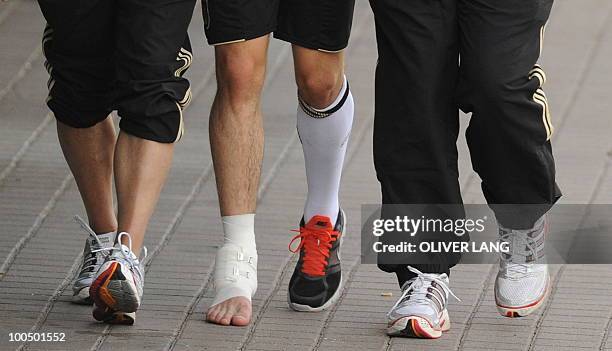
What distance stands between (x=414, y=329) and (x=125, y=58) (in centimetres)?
128

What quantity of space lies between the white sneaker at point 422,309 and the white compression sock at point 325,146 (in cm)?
49

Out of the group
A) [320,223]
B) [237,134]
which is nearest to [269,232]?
[320,223]

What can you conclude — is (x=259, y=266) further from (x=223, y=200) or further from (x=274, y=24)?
(x=274, y=24)

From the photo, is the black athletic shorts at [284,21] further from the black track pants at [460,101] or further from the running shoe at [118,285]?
the running shoe at [118,285]

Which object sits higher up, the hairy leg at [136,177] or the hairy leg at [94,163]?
the hairy leg at [136,177]

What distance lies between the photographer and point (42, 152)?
666 centimetres

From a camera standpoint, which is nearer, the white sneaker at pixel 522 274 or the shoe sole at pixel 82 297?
the white sneaker at pixel 522 274

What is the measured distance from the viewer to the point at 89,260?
5023mm

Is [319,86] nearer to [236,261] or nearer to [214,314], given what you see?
[236,261]

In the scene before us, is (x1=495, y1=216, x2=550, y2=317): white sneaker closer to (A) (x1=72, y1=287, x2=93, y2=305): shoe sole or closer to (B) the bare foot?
(B) the bare foot

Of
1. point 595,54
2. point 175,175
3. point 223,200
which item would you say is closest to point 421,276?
point 223,200

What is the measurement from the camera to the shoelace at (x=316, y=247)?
16.4 ft

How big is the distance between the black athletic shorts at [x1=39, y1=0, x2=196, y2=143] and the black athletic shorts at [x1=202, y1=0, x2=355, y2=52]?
Result: 0.10 m

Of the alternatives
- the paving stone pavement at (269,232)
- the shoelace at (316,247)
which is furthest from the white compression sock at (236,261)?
the shoelace at (316,247)
